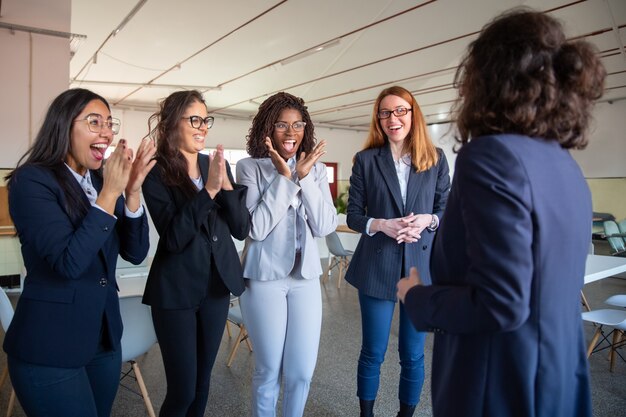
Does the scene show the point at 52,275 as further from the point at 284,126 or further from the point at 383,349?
the point at 383,349

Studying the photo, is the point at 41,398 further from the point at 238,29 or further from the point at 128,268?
the point at 238,29

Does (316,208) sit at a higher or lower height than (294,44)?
lower

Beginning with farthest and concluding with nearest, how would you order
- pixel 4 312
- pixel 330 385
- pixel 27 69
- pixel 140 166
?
pixel 27 69 → pixel 330 385 → pixel 4 312 → pixel 140 166

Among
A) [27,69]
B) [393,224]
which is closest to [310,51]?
[27,69]

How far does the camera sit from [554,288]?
0.94m

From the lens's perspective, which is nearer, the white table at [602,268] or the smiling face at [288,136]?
the smiling face at [288,136]

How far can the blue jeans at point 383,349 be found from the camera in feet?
7.37

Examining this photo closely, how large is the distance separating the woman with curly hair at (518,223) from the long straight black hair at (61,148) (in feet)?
3.77

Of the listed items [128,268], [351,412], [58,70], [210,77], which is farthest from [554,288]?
[210,77]

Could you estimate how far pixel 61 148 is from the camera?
4.80 feet

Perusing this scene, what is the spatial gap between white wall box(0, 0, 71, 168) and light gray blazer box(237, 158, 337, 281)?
4188mm

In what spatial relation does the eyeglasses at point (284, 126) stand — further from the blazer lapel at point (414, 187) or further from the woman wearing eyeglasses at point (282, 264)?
the blazer lapel at point (414, 187)

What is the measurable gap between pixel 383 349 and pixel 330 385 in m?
1.06

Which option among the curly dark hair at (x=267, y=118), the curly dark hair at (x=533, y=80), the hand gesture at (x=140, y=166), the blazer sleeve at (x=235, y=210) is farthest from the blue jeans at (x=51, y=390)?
the curly dark hair at (x=533, y=80)
